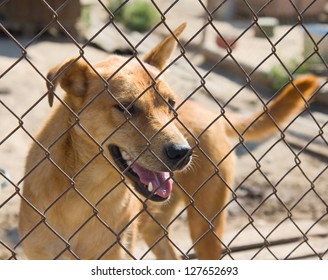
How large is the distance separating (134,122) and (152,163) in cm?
26

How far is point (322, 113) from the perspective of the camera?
29.0 ft

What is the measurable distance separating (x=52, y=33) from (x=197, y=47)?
9.18ft

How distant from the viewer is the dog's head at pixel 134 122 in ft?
10.8

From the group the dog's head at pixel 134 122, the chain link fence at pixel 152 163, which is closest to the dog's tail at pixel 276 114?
the chain link fence at pixel 152 163

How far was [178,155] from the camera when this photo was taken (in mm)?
3271

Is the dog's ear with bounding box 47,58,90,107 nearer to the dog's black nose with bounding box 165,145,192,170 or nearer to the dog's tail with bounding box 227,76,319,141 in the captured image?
the dog's black nose with bounding box 165,145,192,170

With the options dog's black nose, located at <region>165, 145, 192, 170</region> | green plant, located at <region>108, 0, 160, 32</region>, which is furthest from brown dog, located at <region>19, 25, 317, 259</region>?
green plant, located at <region>108, 0, 160, 32</region>

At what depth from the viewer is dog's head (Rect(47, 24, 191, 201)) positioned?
3.29 meters

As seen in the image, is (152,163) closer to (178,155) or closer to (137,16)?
(178,155)

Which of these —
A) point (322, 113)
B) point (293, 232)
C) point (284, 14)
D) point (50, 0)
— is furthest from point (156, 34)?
point (293, 232)

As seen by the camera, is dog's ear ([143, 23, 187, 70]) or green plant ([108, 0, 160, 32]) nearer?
dog's ear ([143, 23, 187, 70])

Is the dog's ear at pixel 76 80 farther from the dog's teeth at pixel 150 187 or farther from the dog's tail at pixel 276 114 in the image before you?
the dog's tail at pixel 276 114

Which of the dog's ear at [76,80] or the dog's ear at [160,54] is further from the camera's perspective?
the dog's ear at [160,54]

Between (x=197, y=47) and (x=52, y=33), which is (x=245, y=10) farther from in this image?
(x=52, y=33)
